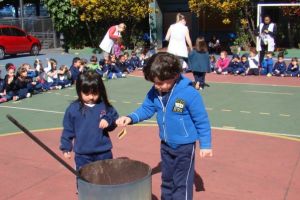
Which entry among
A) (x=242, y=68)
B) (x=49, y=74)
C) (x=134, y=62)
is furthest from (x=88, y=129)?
(x=134, y=62)

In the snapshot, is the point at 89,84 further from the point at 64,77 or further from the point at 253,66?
the point at 253,66

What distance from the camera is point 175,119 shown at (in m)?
4.02

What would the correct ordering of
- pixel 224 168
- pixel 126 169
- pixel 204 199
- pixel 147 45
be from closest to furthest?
pixel 126 169, pixel 204 199, pixel 224 168, pixel 147 45

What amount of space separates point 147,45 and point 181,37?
10781mm

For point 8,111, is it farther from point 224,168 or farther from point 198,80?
point 224,168

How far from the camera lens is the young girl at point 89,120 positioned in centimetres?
417

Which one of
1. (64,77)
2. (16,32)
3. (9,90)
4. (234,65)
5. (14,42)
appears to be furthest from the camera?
(16,32)

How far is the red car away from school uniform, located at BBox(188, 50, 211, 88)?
12153mm

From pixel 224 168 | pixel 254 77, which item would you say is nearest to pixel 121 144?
pixel 224 168

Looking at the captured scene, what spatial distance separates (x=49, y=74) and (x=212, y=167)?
7.98 metres

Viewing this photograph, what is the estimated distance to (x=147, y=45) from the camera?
24.2 m

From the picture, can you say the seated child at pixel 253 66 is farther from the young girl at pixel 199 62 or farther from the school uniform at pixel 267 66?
the young girl at pixel 199 62

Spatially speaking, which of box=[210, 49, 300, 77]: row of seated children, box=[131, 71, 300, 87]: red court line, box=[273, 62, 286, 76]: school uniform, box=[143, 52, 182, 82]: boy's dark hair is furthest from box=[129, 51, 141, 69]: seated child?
box=[143, 52, 182, 82]: boy's dark hair

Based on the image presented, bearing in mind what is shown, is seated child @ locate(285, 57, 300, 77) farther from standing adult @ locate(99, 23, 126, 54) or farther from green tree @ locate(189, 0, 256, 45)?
green tree @ locate(189, 0, 256, 45)
